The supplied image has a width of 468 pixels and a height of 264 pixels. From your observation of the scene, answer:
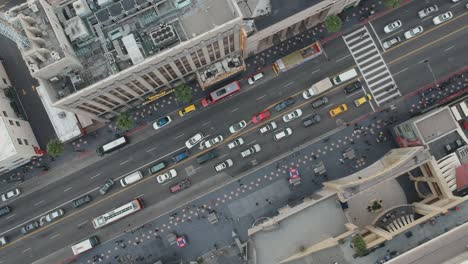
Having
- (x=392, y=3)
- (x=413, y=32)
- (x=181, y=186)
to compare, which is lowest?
(x=181, y=186)

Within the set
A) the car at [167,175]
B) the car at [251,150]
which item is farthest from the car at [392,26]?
the car at [167,175]

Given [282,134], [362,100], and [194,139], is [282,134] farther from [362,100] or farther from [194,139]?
[194,139]

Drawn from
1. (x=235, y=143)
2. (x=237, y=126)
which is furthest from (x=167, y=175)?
(x=237, y=126)

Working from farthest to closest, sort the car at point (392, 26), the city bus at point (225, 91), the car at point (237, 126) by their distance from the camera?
the car at point (392, 26) < the car at point (237, 126) < the city bus at point (225, 91)

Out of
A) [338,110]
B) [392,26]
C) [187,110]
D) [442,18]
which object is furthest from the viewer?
[187,110]

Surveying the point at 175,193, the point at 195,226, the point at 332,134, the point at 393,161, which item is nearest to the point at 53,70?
the point at 175,193

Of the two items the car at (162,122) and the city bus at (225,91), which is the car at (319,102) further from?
the car at (162,122)

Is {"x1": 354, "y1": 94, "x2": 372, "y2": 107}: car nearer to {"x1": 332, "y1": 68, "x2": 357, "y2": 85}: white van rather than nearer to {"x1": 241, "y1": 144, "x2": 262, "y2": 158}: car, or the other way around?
{"x1": 332, "y1": 68, "x2": 357, "y2": 85}: white van
